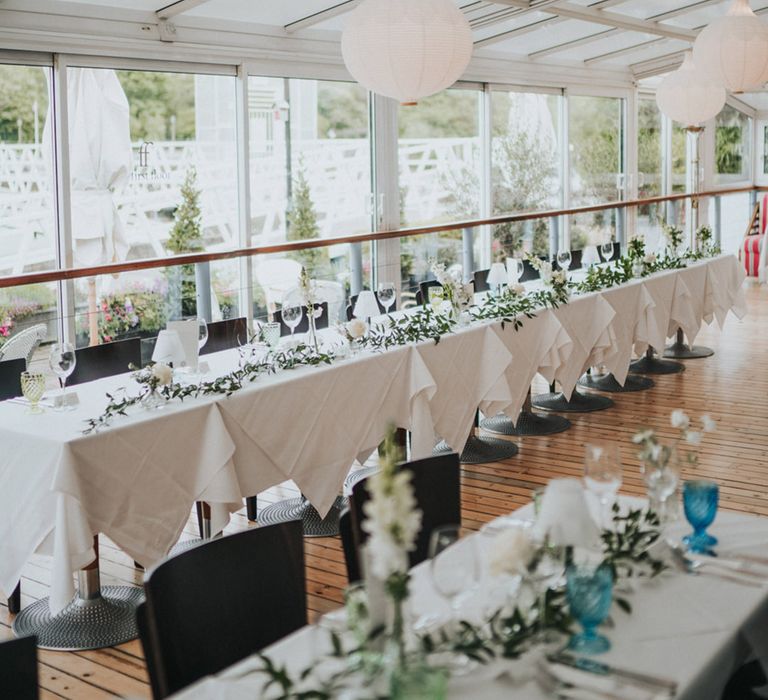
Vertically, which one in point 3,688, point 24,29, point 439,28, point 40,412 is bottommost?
A: point 3,688

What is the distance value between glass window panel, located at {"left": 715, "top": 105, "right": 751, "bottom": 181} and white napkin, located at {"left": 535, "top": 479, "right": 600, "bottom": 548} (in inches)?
525

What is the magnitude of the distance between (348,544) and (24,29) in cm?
470

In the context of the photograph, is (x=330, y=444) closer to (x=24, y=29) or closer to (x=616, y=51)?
(x=24, y=29)

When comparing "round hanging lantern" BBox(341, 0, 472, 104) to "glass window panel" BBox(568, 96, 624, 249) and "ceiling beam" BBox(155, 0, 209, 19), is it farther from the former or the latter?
"glass window panel" BBox(568, 96, 624, 249)

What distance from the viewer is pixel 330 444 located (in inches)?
172

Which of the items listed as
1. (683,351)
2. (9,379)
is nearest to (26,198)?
(9,379)

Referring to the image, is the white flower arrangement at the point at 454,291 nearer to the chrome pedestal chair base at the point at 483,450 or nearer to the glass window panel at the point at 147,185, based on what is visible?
the chrome pedestal chair base at the point at 483,450

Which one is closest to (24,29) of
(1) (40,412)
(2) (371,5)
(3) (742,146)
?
(2) (371,5)

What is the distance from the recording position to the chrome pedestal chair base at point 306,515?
463cm

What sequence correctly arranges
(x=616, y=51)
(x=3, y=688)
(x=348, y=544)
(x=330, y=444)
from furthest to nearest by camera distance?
(x=616, y=51) → (x=330, y=444) → (x=348, y=544) → (x=3, y=688)

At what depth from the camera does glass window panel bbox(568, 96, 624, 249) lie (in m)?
11.6

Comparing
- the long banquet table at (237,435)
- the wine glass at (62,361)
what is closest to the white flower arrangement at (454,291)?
the long banquet table at (237,435)

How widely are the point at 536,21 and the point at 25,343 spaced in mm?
5441

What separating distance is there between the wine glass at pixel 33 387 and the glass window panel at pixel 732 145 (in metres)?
12.4
